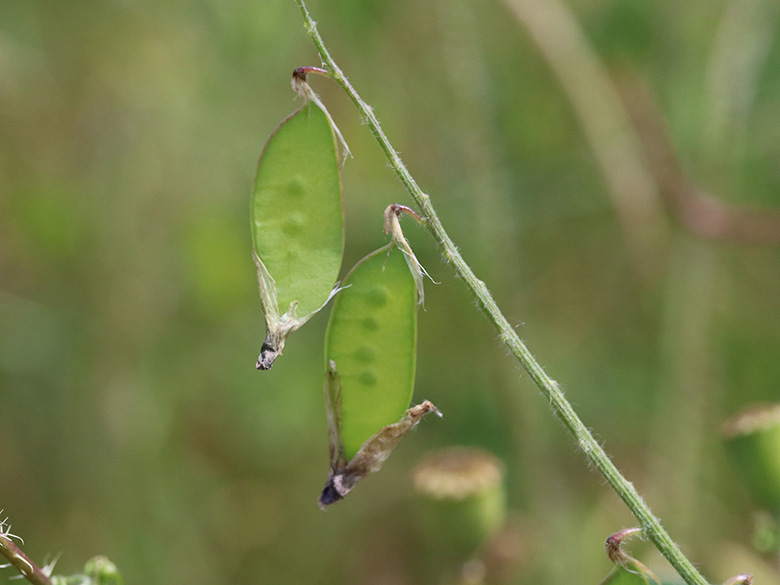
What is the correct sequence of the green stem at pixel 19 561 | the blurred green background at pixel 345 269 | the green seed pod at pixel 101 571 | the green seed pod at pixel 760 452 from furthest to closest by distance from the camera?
the blurred green background at pixel 345 269 → the green seed pod at pixel 760 452 → the green seed pod at pixel 101 571 → the green stem at pixel 19 561

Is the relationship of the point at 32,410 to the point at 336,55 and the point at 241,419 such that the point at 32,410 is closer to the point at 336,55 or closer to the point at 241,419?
the point at 241,419

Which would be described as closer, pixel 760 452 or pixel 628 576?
pixel 628 576

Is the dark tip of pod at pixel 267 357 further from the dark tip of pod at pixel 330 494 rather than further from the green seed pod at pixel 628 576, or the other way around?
the green seed pod at pixel 628 576

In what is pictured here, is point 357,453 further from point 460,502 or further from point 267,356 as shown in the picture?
point 460,502

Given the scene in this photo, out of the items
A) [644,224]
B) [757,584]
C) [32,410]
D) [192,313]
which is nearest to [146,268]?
[192,313]

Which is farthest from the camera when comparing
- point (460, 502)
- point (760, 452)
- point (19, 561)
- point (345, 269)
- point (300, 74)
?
point (345, 269)

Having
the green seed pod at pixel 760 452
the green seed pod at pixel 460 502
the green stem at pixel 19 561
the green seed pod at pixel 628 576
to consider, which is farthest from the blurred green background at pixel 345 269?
the green stem at pixel 19 561

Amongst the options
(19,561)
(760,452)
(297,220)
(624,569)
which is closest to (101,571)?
(19,561)
